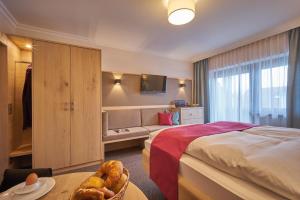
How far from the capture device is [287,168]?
32.7 inches

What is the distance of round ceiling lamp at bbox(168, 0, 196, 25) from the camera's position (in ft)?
5.65

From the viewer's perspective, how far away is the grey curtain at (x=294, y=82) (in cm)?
251

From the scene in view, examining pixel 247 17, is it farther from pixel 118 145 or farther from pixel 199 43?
pixel 118 145

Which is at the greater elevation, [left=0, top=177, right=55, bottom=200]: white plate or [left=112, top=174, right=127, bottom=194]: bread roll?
[left=112, top=174, right=127, bottom=194]: bread roll

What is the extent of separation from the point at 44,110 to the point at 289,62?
4.21m

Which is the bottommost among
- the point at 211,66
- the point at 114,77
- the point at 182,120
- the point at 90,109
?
the point at 182,120

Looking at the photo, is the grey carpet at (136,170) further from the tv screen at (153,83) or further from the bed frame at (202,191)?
the tv screen at (153,83)

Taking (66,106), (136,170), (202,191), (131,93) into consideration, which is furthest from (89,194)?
(131,93)

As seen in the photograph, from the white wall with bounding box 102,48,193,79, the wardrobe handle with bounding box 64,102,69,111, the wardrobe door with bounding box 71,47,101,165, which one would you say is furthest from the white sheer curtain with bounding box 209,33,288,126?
the wardrobe handle with bounding box 64,102,69,111

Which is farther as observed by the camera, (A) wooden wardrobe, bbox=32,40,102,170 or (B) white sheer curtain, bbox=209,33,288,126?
(B) white sheer curtain, bbox=209,33,288,126

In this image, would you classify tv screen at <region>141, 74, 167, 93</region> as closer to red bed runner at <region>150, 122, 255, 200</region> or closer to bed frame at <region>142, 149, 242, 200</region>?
red bed runner at <region>150, 122, 255, 200</region>

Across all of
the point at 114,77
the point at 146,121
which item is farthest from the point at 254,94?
the point at 114,77

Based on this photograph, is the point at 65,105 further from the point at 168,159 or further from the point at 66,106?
the point at 168,159

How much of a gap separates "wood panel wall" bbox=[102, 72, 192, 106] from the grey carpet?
3.67 ft
